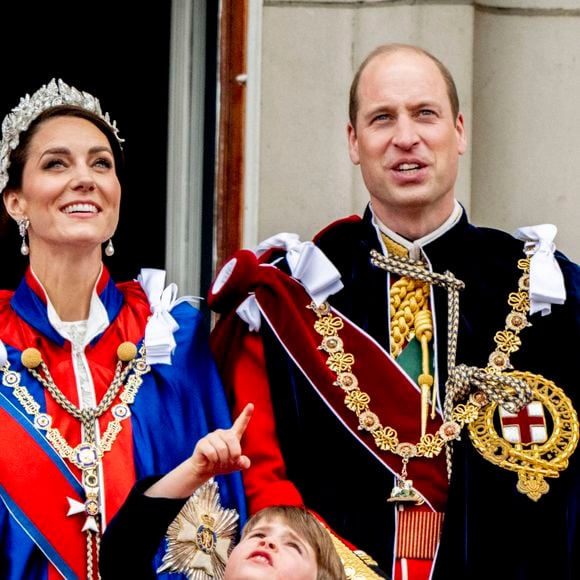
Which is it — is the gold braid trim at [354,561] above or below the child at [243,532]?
below

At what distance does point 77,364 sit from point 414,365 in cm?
72

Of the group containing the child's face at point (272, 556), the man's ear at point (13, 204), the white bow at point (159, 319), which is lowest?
the child's face at point (272, 556)

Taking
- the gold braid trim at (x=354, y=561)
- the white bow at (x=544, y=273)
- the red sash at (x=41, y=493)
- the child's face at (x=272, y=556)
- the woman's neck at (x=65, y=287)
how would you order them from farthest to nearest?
the woman's neck at (x=65, y=287)
the white bow at (x=544, y=273)
the red sash at (x=41, y=493)
the gold braid trim at (x=354, y=561)
the child's face at (x=272, y=556)

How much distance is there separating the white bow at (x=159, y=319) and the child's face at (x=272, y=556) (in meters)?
0.61

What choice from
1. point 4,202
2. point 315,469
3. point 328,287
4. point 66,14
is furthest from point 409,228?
point 66,14

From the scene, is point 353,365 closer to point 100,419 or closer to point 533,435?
point 533,435

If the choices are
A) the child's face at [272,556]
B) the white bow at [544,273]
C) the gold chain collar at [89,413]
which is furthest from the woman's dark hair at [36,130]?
the child's face at [272,556]

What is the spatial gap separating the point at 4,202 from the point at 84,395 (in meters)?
0.50

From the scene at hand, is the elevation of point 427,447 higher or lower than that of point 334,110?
lower

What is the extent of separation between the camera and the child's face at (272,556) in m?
4.20

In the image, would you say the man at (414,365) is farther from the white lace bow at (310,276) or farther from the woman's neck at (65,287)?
the woman's neck at (65,287)

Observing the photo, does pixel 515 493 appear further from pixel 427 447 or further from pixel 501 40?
pixel 501 40

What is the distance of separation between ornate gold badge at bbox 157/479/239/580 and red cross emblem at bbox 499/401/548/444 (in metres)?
0.60

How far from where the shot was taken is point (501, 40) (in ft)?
19.0
